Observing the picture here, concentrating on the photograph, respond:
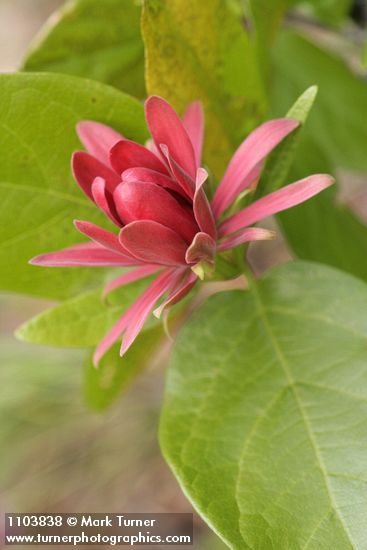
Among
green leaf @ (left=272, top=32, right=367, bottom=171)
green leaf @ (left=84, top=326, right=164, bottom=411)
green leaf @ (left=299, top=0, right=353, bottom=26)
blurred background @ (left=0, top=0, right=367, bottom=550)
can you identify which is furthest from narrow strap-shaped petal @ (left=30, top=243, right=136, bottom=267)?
blurred background @ (left=0, top=0, right=367, bottom=550)

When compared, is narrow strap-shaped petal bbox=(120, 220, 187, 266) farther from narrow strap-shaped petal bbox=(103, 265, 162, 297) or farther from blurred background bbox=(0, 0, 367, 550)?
blurred background bbox=(0, 0, 367, 550)

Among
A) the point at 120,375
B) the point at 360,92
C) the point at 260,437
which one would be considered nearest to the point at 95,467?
the point at 120,375

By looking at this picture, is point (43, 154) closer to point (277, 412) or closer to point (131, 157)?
point (131, 157)

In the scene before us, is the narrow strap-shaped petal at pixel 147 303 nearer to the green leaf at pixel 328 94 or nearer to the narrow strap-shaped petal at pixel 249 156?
the narrow strap-shaped petal at pixel 249 156

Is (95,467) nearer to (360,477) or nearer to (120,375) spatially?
(120,375)

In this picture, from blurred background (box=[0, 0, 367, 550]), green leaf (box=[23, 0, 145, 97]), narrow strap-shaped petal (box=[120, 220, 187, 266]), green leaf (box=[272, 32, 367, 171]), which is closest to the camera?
narrow strap-shaped petal (box=[120, 220, 187, 266])

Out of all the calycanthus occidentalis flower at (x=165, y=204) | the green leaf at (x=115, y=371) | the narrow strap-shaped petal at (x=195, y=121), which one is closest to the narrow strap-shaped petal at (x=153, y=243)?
the calycanthus occidentalis flower at (x=165, y=204)
